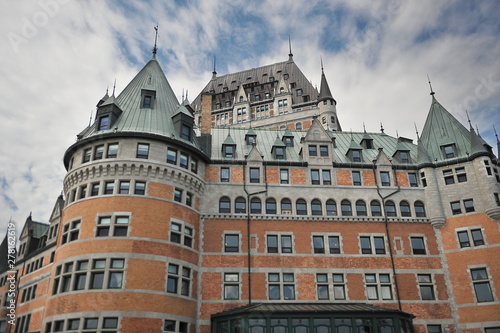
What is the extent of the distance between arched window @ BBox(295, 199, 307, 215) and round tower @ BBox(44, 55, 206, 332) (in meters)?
8.62

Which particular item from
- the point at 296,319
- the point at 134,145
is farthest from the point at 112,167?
the point at 296,319

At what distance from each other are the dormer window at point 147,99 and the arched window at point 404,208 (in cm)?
2400

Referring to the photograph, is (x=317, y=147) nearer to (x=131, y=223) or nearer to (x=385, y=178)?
(x=385, y=178)

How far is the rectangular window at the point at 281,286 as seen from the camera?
113 ft

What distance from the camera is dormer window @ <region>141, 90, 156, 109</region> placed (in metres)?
38.2

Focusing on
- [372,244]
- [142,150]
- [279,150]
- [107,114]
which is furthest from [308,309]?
[107,114]

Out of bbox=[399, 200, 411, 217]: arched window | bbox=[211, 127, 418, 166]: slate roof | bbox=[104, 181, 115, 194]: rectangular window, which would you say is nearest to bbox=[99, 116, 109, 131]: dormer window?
bbox=[104, 181, 115, 194]: rectangular window

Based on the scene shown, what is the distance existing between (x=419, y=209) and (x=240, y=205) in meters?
16.3

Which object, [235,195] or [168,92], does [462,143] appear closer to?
[235,195]

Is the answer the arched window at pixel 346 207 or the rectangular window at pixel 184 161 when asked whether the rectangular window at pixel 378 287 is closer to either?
the arched window at pixel 346 207

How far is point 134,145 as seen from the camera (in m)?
34.7

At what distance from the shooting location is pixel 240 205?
37625 millimetres

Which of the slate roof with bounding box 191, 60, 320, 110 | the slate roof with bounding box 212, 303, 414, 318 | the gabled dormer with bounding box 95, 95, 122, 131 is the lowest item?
the slate roof with bounding box 212, 303, 414, 318

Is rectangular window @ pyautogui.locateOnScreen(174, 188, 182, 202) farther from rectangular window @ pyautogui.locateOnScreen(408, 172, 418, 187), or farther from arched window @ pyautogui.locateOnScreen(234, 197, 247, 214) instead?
rectangular window @ pyautogui.locateOnScreen(408, 172, 418, 187)
